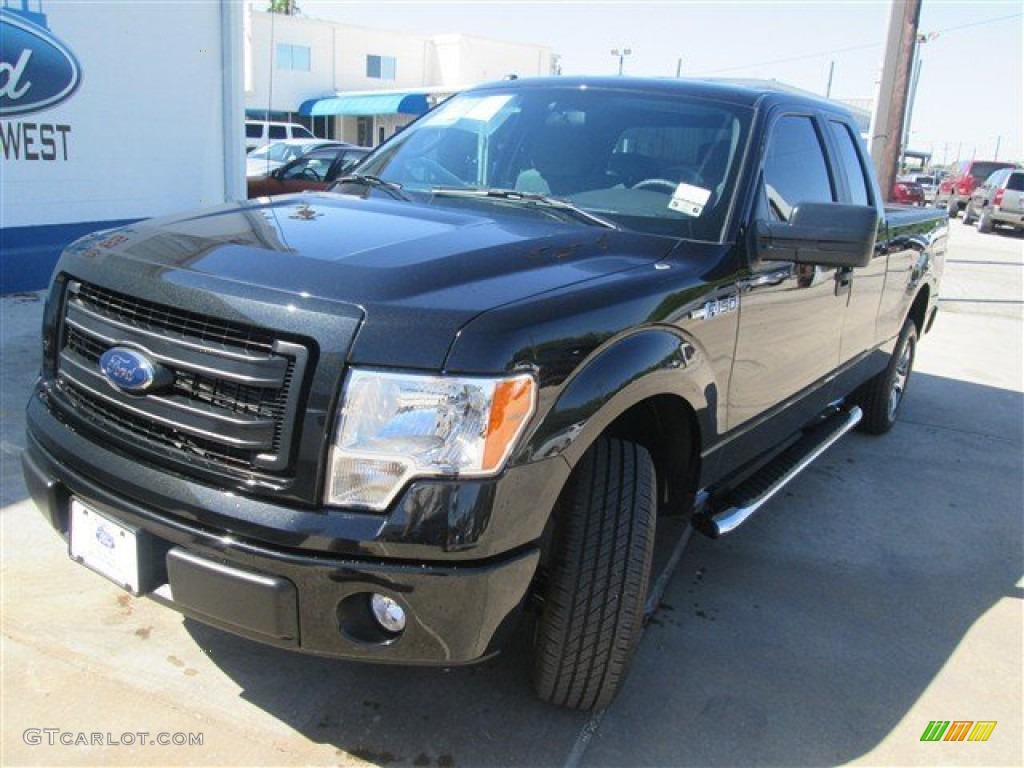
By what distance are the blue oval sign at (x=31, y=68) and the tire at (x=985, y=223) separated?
23749mm

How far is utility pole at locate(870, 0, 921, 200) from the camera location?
11828 millimetres

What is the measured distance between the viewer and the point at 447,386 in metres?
1.88

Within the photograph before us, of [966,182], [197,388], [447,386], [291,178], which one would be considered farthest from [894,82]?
[966,182]

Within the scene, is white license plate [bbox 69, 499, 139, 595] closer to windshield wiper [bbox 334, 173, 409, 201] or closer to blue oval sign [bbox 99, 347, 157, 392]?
blue oval sign [bbox 99, 347, 157, 392]

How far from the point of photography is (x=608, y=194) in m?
3.07

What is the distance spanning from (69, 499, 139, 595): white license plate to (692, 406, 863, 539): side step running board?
1814 millimetres

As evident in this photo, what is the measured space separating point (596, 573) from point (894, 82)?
1208 centimetres

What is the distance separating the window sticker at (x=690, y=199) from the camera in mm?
2961

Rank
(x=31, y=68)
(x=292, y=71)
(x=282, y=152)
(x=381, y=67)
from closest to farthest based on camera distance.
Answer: (x=31, y=68), (x=282, y=152), (x=292, y=71), (x=381, y=67)

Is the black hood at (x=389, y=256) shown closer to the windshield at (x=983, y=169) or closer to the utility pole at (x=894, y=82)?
the utility pole at (x=894, y=82)

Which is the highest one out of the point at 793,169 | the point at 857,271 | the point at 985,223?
the point at 793,169

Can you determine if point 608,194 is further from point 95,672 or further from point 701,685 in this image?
point 95,672

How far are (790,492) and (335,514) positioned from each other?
3.24 m

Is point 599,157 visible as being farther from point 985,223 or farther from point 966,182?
point 966,182
